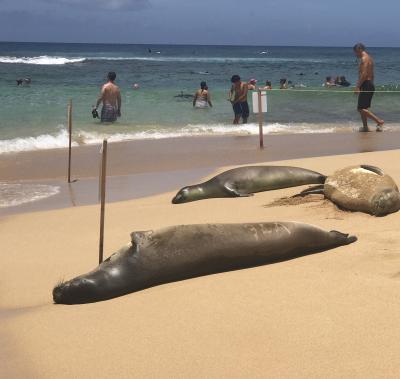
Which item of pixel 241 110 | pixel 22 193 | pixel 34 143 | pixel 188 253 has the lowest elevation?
pixel 22 193

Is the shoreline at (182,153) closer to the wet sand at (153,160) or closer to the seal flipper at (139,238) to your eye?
the wet sand at (153,160)

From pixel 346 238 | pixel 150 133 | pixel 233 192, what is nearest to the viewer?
pixel 346 238

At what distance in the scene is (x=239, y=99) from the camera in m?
18.2

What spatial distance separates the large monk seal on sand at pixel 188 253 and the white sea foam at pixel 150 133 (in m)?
9.49

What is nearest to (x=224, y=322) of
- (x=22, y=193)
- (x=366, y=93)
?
(x=22, y=193)

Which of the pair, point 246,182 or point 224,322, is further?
point 246,182

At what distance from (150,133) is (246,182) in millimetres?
8706

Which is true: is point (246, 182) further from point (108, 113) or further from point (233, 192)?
point (108, 113)

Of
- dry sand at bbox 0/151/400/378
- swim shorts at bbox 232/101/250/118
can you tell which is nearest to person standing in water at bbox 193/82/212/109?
swim shorts at bbox 232/101/250/118

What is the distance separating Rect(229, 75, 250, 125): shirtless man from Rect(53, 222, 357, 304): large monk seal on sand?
1277cm

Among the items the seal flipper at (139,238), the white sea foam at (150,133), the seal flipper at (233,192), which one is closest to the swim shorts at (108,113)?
the white sea foam at (150,133)

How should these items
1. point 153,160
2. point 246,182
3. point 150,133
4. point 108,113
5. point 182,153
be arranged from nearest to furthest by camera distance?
point 246,182 → point 153,160 → point 182,153 → point 150,133 → point 108,113

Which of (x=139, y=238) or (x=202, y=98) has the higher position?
(x=202, y=98)

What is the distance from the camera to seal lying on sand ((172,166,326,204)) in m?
8.14
